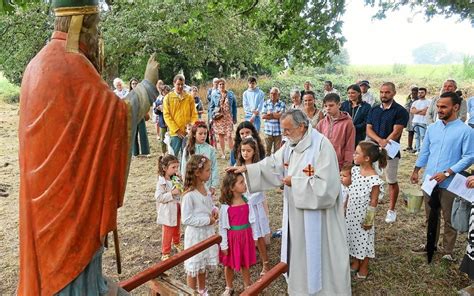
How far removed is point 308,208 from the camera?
3463 millimetres

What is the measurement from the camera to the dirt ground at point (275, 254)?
4.21m

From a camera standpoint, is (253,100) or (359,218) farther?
(253,100)

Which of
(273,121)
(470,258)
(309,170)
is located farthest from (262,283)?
(273,121)

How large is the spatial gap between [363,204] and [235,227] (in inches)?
59.0

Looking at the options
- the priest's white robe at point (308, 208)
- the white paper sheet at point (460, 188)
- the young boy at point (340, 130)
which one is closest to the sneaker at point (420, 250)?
the white paper sheet at point (460, 188)

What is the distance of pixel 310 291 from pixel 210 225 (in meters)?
1.17

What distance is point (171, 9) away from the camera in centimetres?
1404

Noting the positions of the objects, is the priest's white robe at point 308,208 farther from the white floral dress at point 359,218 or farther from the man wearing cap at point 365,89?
the man wearing cap at point 365,89

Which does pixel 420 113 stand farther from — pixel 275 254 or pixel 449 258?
pixel 275 254

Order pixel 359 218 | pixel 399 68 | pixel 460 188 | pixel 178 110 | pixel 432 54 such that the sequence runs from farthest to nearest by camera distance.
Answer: pixel 432 54, pixel 399 68, pixel 178 110, pixel 359 218, pixel 460 188

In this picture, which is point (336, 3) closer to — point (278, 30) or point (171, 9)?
point (278, 30)

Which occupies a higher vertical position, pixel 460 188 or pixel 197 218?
pixel 460 188

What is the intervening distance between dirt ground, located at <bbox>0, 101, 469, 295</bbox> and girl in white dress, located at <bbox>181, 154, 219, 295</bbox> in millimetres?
568

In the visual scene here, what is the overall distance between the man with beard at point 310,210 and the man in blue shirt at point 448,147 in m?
1.59
